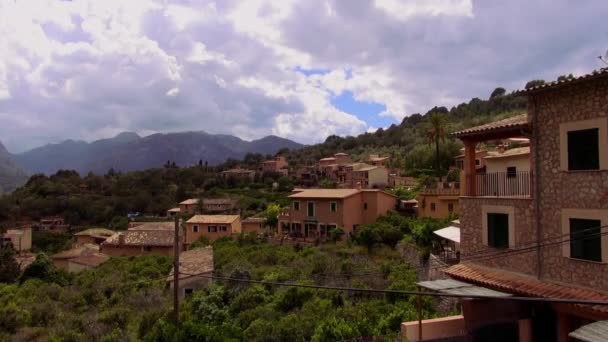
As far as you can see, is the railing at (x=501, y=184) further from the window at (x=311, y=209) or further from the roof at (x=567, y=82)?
the window at (x=311, y=209)

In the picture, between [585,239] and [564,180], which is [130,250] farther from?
[585,239]

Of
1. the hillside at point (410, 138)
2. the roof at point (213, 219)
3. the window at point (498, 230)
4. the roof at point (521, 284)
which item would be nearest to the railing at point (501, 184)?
the window at point (498, 230)

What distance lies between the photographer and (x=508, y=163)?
18828 millimetres

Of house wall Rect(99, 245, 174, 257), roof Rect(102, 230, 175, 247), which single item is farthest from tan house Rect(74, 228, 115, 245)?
house wall Rect(99, 245, 174, 257)

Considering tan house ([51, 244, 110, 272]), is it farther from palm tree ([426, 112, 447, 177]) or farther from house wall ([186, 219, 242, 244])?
palm tree ([426, 112, 447, 177])

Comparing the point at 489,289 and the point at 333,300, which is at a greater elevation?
the point at 489,289

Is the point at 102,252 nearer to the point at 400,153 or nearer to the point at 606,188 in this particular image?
the point at 606,188

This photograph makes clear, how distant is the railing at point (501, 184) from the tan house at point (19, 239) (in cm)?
6035

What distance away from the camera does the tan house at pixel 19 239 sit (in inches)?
2334

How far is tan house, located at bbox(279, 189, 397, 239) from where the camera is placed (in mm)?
41688

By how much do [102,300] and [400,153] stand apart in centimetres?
7091

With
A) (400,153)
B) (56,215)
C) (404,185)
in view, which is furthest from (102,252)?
(400,153)

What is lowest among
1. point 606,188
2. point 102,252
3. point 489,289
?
point 102,252

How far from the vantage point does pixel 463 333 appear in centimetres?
1272
